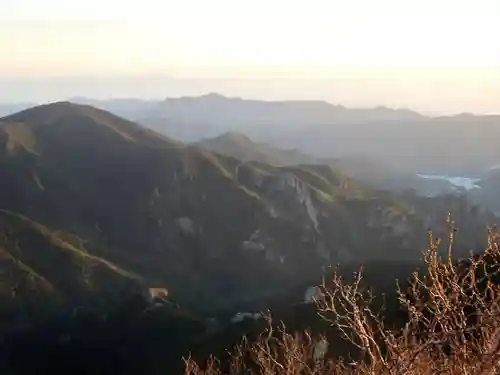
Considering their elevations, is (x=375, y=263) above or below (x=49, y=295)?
above

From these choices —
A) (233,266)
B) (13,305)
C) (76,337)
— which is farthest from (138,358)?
(233,266)

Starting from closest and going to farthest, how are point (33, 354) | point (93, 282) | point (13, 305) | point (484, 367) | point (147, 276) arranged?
point (484, 367)
point (33, 354)
point (13, 305)
point (93, 282)
point (147, 276)

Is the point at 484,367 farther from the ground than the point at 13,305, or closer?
farther from the ground

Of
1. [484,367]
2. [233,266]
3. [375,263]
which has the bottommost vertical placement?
[233,266]

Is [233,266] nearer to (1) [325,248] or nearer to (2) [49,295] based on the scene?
(1) [325,248]

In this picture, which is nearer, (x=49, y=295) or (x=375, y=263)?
(x=375, y=263)

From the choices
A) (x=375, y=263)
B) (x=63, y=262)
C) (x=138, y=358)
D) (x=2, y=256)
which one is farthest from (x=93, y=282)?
(x=375, y=263)

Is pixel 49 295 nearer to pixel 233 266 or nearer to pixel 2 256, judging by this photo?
pixel 2 256

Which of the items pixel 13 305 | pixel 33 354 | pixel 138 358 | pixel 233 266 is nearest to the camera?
pixel 138 358

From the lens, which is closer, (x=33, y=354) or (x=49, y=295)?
(x=33, y=354)
